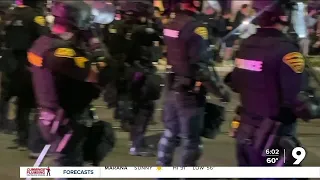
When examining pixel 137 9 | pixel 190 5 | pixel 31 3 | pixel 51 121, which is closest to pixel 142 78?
pixel 137 9

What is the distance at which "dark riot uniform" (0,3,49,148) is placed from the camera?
3.63 meters

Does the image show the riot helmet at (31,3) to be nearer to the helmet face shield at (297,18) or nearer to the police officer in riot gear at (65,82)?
the police officer in riot gear at (65,82)

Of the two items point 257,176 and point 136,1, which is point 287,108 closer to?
point 257,176

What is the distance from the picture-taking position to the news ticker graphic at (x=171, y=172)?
2.42 m

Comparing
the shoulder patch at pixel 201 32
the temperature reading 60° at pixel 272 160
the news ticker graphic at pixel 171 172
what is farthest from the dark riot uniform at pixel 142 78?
the temperature reading 60° at pixel 272 160

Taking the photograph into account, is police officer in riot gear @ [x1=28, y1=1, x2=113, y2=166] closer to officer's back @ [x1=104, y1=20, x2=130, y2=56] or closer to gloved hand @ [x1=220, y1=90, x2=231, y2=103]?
gloved hand @ [x1=220, y1=90, x2=231, y2=103]

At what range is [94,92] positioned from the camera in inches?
102

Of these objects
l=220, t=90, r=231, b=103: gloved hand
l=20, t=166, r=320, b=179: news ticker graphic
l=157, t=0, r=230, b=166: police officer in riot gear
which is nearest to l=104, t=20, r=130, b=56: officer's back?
l=157, t=0, r=230, b=166: police officer in riot gear

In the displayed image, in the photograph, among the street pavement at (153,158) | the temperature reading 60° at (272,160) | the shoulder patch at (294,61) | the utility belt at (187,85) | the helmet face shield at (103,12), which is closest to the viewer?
the shoulder patch at (294,61)

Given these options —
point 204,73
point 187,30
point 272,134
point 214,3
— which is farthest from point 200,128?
point 214,3

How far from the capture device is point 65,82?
248cm

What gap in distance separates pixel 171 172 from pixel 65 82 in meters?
0.71

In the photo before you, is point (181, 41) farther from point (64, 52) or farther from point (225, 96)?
point (64, 52)

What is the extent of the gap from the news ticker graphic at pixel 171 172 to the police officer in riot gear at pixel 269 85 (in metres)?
0.04
